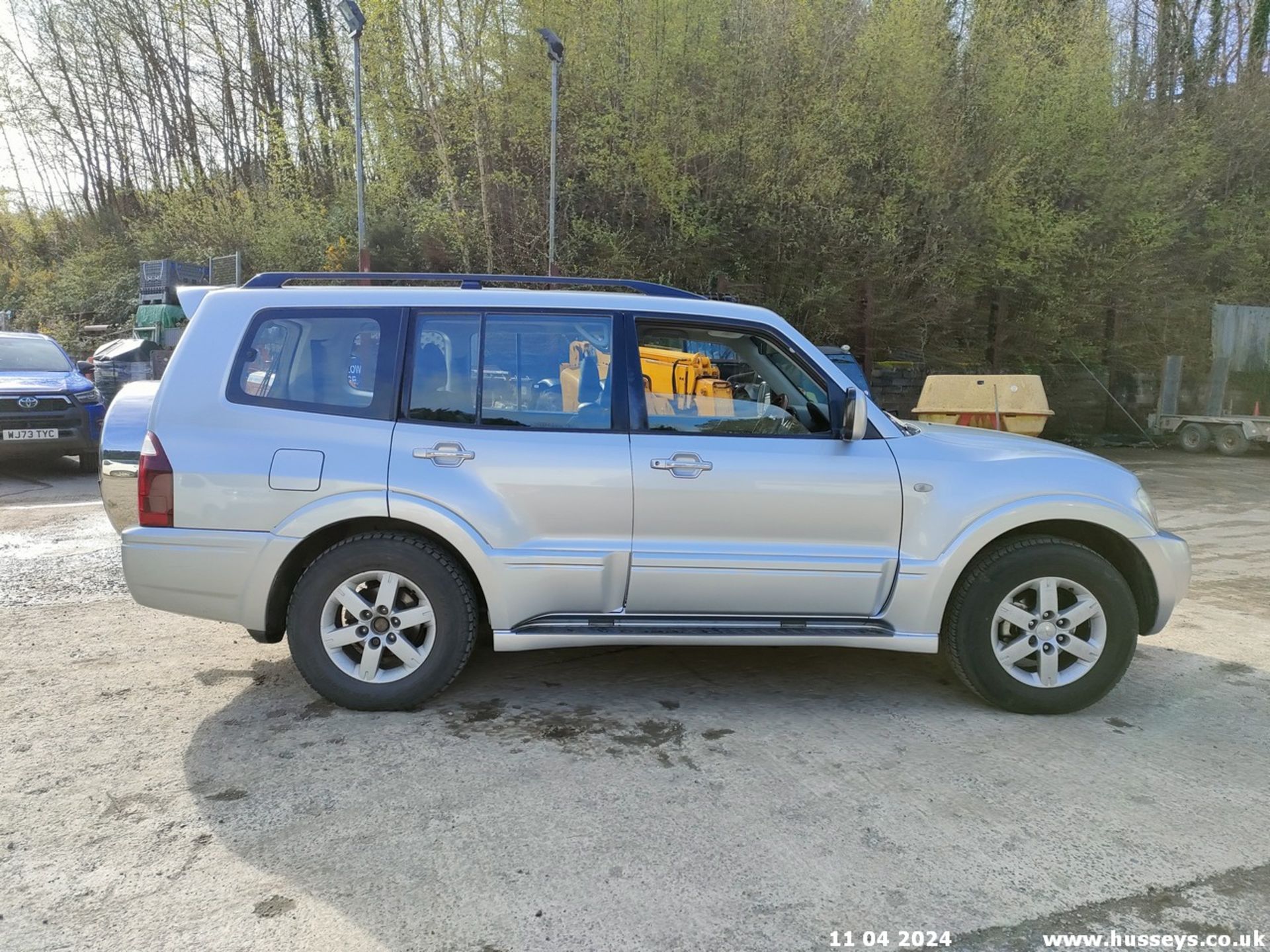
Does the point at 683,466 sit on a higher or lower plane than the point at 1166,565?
higher

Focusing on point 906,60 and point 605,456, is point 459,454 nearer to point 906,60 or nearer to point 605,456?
point 605,456

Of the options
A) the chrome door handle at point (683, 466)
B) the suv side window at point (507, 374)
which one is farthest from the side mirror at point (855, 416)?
the suv side window at point (507, 374)

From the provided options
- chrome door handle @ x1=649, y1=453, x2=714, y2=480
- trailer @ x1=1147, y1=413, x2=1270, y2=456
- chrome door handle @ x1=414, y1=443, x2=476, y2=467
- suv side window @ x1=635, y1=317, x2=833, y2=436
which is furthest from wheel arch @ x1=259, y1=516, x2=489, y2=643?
trailer @ x1=1147, y1=413, x2=1270, y2=456

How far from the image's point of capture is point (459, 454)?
3.59 meters

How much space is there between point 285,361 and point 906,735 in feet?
9.89

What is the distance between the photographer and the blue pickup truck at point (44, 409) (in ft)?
31.1

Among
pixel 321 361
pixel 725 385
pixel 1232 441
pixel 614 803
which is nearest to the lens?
pixel 614 803

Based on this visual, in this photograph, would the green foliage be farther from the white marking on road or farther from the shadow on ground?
the shadow on ground

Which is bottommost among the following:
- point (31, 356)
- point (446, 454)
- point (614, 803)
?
point (614, 803)

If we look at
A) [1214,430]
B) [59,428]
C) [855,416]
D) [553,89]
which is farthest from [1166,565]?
[1214,430]

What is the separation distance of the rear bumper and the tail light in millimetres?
58

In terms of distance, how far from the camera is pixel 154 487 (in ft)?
11.6

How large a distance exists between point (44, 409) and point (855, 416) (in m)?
9.62

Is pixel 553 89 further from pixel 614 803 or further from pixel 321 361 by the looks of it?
pixel 614 803
